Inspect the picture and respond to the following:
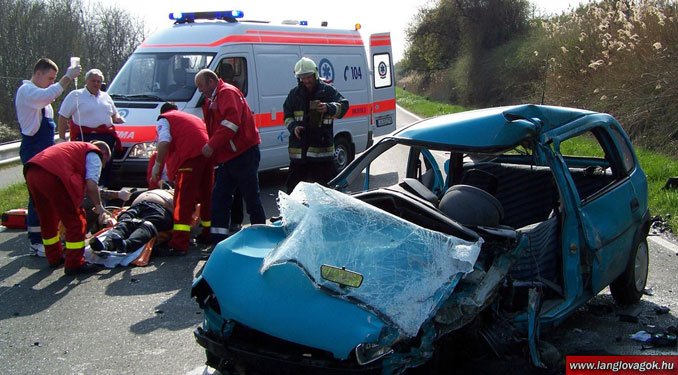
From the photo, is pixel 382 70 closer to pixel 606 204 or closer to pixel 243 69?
pixel 243 69

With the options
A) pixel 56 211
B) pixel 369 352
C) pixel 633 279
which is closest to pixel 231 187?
pixel 56 211

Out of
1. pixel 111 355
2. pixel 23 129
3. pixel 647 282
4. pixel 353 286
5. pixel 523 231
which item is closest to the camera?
pixel 353 286

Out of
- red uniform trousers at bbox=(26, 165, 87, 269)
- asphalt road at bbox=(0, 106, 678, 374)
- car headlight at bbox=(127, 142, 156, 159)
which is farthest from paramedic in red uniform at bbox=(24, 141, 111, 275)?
car headlight at bbox=(127, 142, 156, 159)

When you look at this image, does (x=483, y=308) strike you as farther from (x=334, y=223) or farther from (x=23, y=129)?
(x=23, y=129)

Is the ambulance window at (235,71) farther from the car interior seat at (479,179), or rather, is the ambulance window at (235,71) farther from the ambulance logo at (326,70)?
the car interior seat at (479,179)

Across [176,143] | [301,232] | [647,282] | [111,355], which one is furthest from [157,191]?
[647,282]

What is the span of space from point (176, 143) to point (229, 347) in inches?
174

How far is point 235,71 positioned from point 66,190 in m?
4.58

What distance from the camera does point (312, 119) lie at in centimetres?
791

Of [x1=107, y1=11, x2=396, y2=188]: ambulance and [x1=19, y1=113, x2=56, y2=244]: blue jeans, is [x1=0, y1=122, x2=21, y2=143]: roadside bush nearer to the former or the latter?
[x1=107, y1=11, x2=396, y2=188]: ambulance

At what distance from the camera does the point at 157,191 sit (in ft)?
27.2

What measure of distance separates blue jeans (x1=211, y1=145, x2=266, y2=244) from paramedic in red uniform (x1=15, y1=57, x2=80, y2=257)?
2.04 meters

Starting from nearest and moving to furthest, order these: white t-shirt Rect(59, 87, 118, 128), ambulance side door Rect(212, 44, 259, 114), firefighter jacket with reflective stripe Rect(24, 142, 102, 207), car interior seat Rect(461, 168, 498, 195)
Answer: car interior seat Rect(461, 168, 498, 195) < firefighter jacket with reflective stripe Rect(24, 142, 102, 207) < white t-shirt Rect(59, 87, 118, 128) < ambulance side door Rect(212, 44, 259, 114)

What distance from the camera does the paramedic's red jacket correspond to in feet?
24.5
